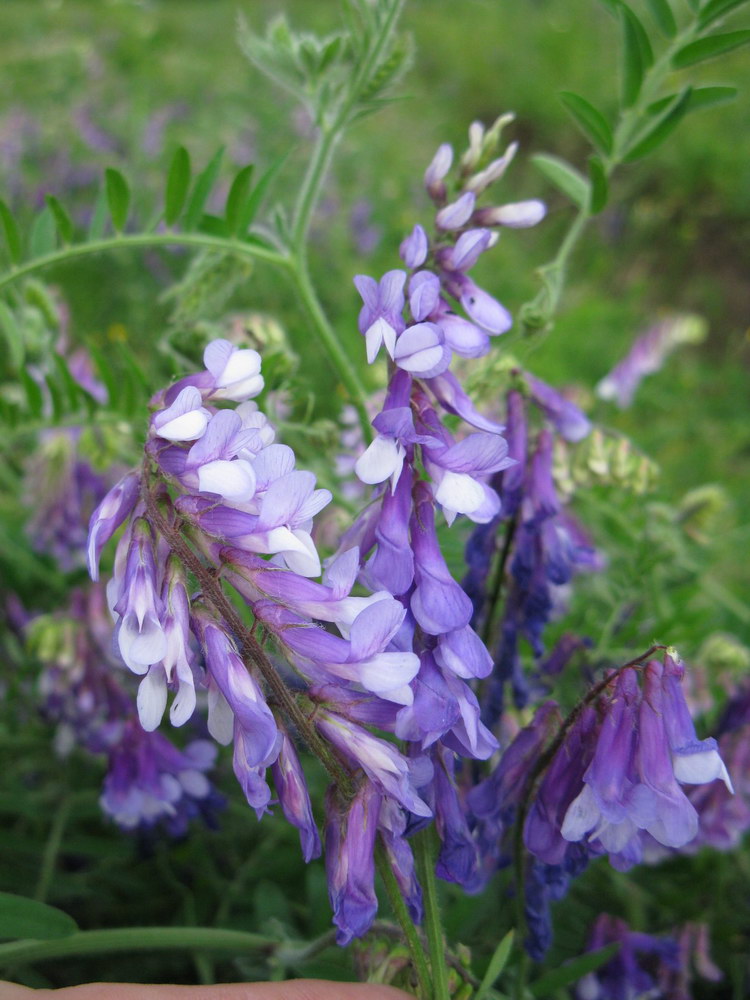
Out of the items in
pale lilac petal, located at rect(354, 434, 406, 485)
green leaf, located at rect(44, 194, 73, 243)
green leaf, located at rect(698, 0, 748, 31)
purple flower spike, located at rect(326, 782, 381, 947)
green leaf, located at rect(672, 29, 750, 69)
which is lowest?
purple flower spike, located at rect(326, 782, 381, 947)

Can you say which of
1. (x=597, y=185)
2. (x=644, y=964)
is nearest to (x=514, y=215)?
(x=597, y=185)

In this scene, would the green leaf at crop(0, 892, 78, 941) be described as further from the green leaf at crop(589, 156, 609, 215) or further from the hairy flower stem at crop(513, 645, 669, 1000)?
the green leaf at crop(589, 156, 609, 215)

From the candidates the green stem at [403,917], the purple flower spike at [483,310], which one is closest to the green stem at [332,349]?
the purple flower spike at [483,310]

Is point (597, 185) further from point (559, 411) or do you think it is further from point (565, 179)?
point (559, 411)

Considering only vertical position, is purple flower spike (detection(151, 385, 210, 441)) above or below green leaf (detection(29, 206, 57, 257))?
above

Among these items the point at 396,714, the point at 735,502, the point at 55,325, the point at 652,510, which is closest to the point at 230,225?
the point at 55,325

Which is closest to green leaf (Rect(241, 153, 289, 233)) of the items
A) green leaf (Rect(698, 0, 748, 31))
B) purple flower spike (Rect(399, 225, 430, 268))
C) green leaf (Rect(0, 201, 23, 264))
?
green leaf (Rect(0, 201, 23, 264))

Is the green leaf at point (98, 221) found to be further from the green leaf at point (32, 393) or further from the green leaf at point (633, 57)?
the green leaf at point (633, 57)
